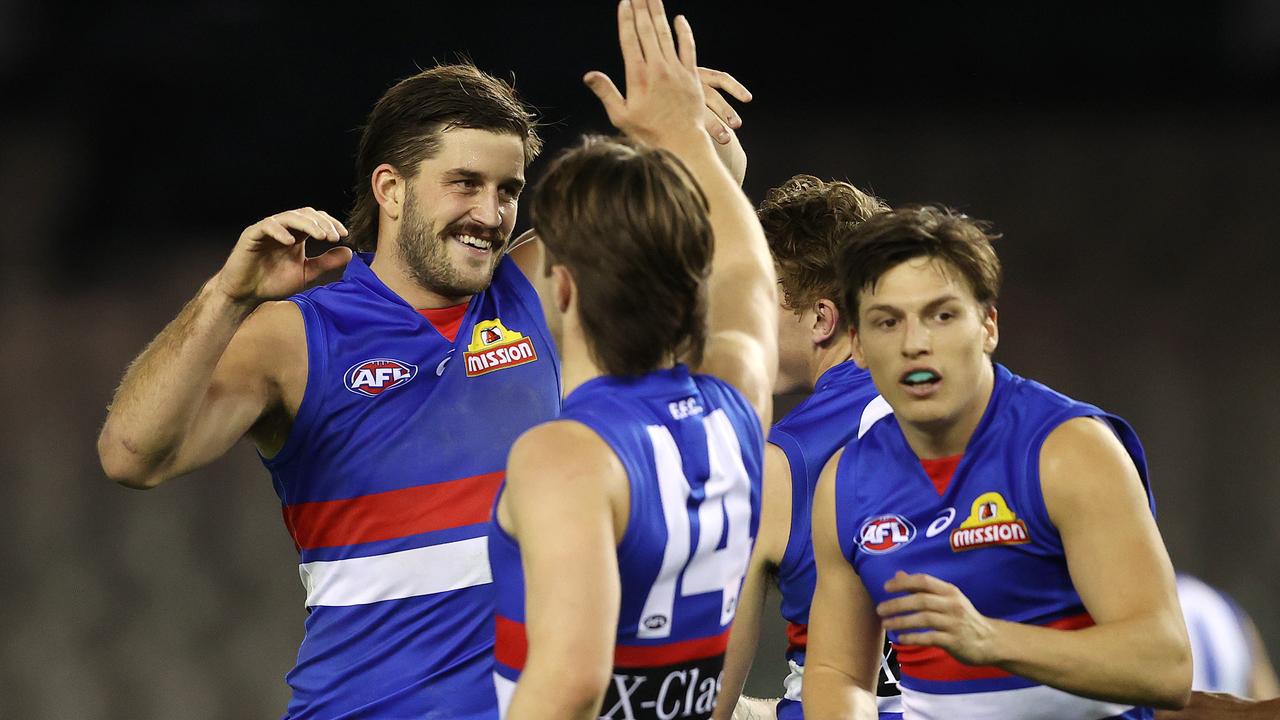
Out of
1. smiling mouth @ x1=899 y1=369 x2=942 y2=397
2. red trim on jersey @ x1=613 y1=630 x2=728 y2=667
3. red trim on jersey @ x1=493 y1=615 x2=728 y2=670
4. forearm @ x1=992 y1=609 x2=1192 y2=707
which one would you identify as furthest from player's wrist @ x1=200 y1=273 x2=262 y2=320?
forearm @ x1=992 y1=609 x2=1192 y2=707

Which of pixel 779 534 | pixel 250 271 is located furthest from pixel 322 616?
pixel 779 534

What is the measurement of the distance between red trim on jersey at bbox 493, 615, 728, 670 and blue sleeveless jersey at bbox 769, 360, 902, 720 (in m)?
1.11

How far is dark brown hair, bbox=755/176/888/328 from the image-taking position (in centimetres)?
324

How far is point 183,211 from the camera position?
6.66 meters

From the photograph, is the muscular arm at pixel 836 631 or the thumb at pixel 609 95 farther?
the muscular arm at pixel 836 631

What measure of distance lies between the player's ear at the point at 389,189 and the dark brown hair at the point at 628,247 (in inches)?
50.0

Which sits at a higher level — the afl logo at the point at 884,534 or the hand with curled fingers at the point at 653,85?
the hand with curled fingers at the point at 653,85

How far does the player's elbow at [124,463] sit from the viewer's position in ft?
8.69

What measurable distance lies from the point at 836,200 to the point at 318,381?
1.36 meters

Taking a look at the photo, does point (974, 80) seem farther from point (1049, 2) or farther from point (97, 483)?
point (97, 483)

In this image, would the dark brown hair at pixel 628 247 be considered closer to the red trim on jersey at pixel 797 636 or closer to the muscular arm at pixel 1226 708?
the red trim on jersey at pixel 797 636

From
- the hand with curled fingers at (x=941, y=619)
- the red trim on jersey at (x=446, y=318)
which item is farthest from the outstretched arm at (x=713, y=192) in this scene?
the red trim on jersey at (x=446, y=318)

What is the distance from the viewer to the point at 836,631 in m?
2.61

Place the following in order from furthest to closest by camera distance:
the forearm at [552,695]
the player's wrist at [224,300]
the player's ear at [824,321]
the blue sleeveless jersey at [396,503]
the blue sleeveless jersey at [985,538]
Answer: the player's ear at [824,321], the blue sleeveless jersey at [396,503], the player's wrist at [224,300], the blue sleeveless jersey at [985,538], the forearm at [552,695]
